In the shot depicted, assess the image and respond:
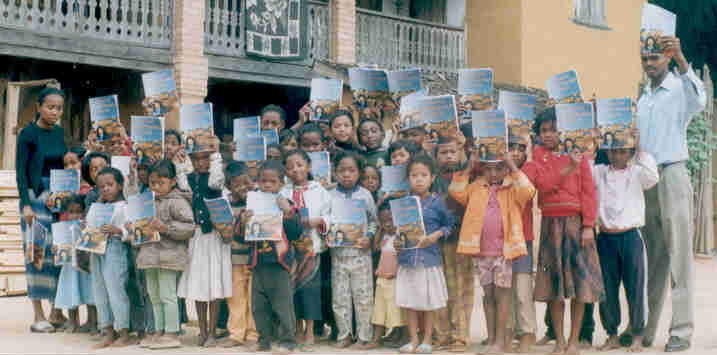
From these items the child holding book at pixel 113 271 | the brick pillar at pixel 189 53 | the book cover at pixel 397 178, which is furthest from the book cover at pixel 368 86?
the brick pillar at pixel 189 53

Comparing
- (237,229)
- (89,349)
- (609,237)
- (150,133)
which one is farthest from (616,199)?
(89,349)

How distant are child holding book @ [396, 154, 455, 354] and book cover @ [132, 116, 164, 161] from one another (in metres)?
1.72

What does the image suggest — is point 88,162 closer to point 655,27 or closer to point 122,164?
point 122,164

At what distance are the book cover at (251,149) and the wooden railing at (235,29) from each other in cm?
688

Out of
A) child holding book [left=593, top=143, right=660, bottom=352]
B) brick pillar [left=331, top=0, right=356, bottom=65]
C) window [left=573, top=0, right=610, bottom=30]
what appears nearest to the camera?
child holding book [left=593, top=143, right=660, bottom=352]

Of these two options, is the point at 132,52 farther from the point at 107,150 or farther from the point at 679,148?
the point at 679,148

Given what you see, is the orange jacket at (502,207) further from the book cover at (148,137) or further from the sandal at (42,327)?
the sandal at (42,327)

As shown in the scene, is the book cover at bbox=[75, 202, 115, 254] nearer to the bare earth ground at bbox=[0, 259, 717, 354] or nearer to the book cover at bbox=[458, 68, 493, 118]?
the bare earth ground at bbox=[0, 259, 717, 354]

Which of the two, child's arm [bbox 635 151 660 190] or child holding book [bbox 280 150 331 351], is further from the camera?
child holding book [bbox 280 150 331 351]

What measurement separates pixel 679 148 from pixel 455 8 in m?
10.4

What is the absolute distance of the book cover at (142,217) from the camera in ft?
19.3

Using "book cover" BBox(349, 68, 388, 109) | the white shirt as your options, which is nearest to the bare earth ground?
the white shirt

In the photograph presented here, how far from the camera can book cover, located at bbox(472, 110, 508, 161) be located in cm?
550

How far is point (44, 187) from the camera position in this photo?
6895 mm
